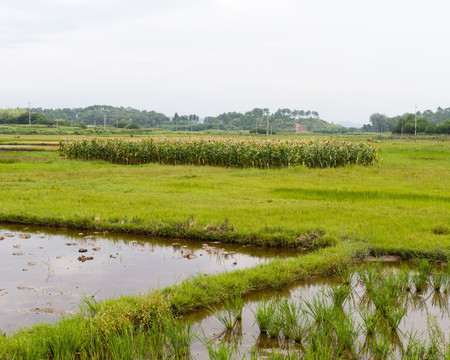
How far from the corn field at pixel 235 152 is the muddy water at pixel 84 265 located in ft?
55.4

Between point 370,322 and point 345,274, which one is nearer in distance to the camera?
point 370,322

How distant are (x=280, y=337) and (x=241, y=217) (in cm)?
621

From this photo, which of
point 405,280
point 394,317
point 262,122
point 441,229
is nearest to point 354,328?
point 394,317

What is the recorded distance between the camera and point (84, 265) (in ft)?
28.3

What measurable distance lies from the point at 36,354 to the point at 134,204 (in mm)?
8832

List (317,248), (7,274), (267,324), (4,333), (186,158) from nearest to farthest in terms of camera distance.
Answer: (4,333)
(267,324)
(7,274)
(317,248)
(186,158)

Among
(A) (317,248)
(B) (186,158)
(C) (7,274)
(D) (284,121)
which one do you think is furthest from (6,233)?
(D) (284,121)

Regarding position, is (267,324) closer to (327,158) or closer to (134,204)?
(134,204)

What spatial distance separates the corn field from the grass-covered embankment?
60.1 feet

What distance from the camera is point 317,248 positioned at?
9.70m

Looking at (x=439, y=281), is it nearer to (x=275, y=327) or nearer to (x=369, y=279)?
(x=369, y=279)

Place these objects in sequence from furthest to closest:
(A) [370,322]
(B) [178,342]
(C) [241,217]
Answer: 1. (C) [241,217]
2. (A) [370,322]
3. (B) [178,342]

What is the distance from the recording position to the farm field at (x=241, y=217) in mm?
6723

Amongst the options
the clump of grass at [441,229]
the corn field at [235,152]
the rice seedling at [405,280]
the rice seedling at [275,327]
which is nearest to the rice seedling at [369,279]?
the rice seedling at [405,280]
